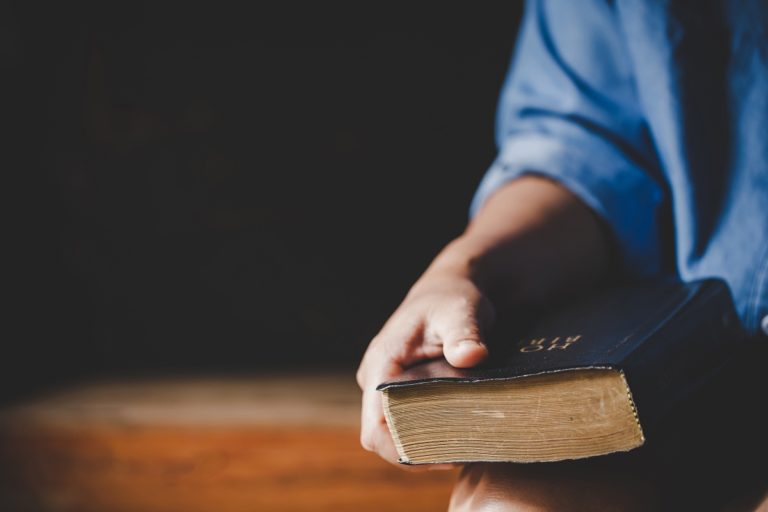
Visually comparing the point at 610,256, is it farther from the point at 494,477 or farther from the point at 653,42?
the point at 494,477

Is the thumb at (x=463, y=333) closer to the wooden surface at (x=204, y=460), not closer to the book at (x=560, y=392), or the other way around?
the book at (x=560, y=392)

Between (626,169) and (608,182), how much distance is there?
0.03 meters

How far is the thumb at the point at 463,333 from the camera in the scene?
1.14 ft

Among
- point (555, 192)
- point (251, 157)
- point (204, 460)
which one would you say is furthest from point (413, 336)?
point (251, 157)

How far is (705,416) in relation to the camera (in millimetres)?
378

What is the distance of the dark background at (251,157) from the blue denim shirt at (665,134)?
0.96m

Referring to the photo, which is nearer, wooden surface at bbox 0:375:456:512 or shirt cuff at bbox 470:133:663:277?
shirt cuff at bbox 470:133:663:277

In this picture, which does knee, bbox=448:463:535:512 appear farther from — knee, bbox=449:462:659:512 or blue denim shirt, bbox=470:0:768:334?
blue denim shirt, bbox=470:0:768:334

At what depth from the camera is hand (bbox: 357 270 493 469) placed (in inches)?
15.2

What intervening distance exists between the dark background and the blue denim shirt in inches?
37.9

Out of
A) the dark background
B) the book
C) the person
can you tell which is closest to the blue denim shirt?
the person

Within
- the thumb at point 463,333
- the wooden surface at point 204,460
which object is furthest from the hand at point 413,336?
the wooden surface at point 204,460

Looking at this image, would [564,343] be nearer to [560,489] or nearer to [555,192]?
[560,489]

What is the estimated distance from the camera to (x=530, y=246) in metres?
0.50
